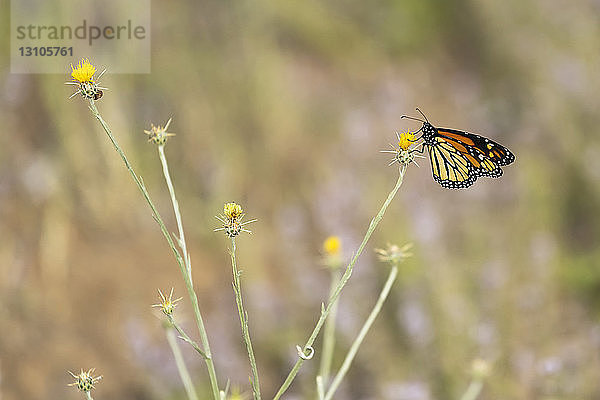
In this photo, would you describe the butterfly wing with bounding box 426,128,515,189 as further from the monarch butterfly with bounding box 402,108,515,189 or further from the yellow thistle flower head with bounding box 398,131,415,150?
the yellow thistle flower head with bounding box 398,131,415,150

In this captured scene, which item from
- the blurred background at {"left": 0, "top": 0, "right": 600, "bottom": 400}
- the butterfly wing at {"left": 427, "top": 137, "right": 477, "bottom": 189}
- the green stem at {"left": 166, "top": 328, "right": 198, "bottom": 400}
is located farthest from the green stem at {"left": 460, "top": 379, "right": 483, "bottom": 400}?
the green stem at {"left": 166, "top": 328, "right": 198, "bottom": 400}

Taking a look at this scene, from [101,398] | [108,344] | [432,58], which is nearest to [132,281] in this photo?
[108,344]

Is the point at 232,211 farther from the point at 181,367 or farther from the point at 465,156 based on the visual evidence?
the point at 465,156

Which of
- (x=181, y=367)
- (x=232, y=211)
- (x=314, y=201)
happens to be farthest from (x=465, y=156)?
(x=314, y=201)

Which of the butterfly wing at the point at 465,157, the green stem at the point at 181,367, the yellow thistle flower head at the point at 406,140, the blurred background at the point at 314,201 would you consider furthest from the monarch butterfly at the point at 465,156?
the blurred background at the point at 314,201

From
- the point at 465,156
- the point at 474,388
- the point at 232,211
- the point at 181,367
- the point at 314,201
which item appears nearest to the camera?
the point at 232,211

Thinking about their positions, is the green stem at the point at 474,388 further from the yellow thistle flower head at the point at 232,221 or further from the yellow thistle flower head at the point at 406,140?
the yellow thistle flower head at the point at 232,221
